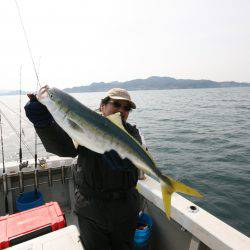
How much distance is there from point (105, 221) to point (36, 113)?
163 centimetres

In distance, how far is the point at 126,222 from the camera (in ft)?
11.4

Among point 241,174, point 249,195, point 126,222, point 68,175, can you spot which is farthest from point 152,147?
point 126,222

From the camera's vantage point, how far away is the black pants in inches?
130

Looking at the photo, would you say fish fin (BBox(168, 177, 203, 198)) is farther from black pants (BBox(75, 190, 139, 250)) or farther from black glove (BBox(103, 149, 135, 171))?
black pants (BBox(75, 190, 139, 250))

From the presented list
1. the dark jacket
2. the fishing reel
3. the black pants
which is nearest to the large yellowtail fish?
the dark jacket

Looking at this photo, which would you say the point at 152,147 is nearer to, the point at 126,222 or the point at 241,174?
the point at 241,174

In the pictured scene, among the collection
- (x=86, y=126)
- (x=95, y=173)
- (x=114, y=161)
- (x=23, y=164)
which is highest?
(x=86, y=126)

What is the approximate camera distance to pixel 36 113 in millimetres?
2822

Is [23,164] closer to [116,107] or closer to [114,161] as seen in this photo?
[116,107]

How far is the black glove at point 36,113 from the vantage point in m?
2.79

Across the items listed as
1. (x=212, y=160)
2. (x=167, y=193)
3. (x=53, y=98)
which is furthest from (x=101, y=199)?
(x=212, y=160)

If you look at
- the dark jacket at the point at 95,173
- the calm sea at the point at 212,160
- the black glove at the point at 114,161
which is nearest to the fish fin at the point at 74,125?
the black glove at the point at 114,161

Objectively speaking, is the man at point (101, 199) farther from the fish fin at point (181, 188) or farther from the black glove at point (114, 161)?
the fish fin at point (181, 188)

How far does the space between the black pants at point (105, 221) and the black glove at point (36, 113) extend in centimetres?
117
